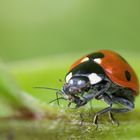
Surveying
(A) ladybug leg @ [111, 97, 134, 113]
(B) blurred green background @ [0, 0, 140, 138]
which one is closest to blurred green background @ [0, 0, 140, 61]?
(B) blurred green background @ [0, 0, 140, 138]

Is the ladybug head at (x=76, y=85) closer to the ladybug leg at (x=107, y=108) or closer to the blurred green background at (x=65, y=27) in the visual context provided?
the ladybug leg at (x=107, y=108)

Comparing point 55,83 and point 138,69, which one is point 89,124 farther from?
point 138,69

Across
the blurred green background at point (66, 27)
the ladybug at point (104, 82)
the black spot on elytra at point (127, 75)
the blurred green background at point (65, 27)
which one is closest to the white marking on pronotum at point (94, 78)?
the ladybug at point (104, 82)

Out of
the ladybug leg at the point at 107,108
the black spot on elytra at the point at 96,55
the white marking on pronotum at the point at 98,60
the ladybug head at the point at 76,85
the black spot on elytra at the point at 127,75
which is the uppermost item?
the black spot on elytra at the point at 96,55

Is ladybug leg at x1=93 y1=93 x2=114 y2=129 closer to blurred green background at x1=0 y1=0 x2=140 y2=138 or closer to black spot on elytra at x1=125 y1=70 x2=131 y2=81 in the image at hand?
black spot on elytra at x1=125 y1=70 x2=131 y2=81

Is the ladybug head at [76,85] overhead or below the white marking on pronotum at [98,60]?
below

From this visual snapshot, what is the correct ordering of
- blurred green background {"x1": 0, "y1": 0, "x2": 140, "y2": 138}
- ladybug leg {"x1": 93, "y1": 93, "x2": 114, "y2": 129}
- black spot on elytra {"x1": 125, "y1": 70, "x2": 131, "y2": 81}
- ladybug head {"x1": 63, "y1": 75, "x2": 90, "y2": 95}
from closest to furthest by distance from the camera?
1. ladybug leg {"x1": 93, "y1": 93, "x2": 114, "y2": 129}
2. ladybug head {"x1": 63, "y1": 75, "x2": 90, "y2": 95}
3. black spot on elytra {"x1": 125, "y1": 70, "x2": 131, "y2": 81}
4. blurred green background {"x1": 0, "y1": 0, "x2": 140, "y2": 138}

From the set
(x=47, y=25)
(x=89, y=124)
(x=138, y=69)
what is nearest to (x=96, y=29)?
(x=47, y=25)
